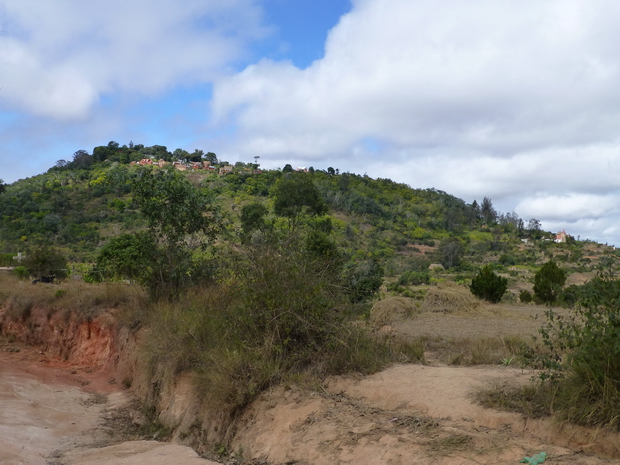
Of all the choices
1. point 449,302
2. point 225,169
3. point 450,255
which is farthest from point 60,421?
point 225,169

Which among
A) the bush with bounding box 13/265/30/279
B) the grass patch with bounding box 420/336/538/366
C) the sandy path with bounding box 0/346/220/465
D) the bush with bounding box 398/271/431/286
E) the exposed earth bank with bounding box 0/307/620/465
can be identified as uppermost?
the bush with bounding box 398/271/431/286

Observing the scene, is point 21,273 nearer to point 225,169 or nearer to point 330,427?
point 330,427

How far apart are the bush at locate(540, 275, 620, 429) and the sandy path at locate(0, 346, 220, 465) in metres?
4.23

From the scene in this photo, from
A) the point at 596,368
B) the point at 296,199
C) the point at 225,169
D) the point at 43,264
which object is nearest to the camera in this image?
the point at 596,368

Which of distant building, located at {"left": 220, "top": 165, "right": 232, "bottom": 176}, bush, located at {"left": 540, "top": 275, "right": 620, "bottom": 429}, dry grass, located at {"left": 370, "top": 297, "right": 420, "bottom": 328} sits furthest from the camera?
distant building, located at {"left": 220, "top": 165, "right": 232, "bottom": 176}

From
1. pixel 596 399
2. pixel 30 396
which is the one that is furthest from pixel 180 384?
pixel 596 399

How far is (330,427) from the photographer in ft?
20.0

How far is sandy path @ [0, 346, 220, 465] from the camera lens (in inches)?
297

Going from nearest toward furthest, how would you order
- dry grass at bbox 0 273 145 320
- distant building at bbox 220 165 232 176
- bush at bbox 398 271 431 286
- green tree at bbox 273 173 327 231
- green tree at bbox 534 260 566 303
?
dry grass at bbox 0 273 145 320 → green tree at bbox 534 260 566 303 → green tree at bbox 273 173 327 231 → bush at bbox 398 271 431 286 → distant building at bbox 220 165 232 176

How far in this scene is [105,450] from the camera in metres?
8.30

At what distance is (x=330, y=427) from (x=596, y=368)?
2.92 metres

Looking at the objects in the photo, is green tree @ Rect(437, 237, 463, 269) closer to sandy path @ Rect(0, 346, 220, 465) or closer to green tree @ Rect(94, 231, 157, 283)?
green tree @ Rect(94, 231, 157, 283)

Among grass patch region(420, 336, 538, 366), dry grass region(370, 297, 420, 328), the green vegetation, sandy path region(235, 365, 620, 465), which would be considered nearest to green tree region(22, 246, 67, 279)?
the green vegetation

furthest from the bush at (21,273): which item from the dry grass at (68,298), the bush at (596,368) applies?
the bush at (596,368)
